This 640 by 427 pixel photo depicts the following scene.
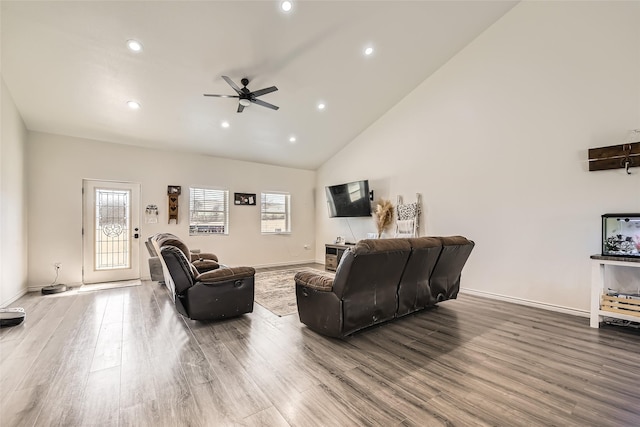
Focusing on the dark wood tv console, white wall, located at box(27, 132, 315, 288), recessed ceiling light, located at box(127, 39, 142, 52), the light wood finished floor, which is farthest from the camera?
the dark wood tv console

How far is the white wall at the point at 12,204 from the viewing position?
393cm

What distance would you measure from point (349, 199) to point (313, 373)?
4986 millimetres

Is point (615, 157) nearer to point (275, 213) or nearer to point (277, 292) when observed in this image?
point (277, 292)

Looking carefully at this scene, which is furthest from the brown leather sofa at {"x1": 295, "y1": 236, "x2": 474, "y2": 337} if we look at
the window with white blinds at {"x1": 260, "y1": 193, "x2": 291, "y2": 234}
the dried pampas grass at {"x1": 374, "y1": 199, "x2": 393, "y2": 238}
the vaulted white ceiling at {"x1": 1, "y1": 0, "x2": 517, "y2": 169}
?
the window with white blinds at {"x1": 260, "y1": 193, "x2": 291, "y2": 234}

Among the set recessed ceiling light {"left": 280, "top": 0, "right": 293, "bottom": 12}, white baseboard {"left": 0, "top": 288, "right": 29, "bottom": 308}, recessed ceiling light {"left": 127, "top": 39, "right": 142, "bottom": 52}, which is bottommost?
white baseboard {"left": 0, "top": 288, "right": 29, "bottom": 308}

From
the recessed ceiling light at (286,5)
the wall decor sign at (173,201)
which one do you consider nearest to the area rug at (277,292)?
the wall decor sign at (173,201)

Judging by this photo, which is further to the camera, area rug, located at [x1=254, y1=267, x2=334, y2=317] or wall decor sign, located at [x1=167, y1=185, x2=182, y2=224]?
wall decor sign, located at [x1=167, y1=185, x2=182, y2=224]

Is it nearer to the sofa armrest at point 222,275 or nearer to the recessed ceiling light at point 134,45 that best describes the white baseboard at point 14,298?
the sofa armrest at point 222,275

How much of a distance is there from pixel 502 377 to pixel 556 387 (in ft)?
1.14

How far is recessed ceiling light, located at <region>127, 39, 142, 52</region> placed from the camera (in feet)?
11.6

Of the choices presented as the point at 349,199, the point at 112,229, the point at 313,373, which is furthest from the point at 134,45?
the point at 349,199

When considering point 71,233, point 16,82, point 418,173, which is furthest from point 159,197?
point 418,173

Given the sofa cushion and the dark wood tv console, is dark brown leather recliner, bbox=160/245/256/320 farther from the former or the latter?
the dark wood tv console

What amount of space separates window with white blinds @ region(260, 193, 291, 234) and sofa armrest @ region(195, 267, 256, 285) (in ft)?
13.1
